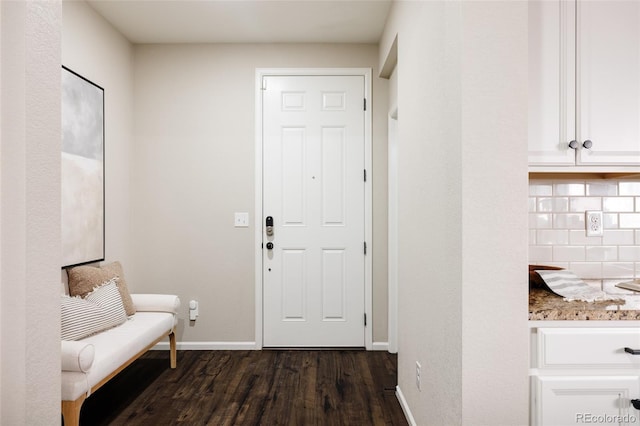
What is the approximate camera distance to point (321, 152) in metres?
3.53

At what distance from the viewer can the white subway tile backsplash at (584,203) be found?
2064 millimetres

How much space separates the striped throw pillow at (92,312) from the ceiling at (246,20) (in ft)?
6.32

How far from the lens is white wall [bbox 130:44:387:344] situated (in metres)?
3.53

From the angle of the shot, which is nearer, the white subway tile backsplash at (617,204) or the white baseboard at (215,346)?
the white subway tile backsplash at (617,204)

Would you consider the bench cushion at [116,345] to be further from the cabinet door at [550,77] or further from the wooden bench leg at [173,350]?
the cabinet door at [550,77]

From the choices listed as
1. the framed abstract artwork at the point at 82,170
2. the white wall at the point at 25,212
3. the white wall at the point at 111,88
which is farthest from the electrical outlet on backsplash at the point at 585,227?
the white wall at the point at 111,88

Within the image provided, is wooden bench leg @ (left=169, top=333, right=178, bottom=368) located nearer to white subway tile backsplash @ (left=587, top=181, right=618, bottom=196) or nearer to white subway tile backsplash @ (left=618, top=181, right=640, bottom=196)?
white subway tile backsplash @ (left=587, top=181, right=618, bottom=196)

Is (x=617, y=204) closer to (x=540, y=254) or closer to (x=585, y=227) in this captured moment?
(x=585, y=227)

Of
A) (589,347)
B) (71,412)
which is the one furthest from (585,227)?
(71,412)

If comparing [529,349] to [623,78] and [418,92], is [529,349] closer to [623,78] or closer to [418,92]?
[623,78]

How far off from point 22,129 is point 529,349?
1.77 metres

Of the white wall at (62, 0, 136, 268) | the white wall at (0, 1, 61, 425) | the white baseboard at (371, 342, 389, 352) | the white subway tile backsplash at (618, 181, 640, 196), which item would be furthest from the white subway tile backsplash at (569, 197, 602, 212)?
the white wall at (62, 0, 136, 268)

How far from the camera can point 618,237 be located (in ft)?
6.74

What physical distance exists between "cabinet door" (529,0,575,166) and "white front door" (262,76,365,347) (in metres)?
1.97
